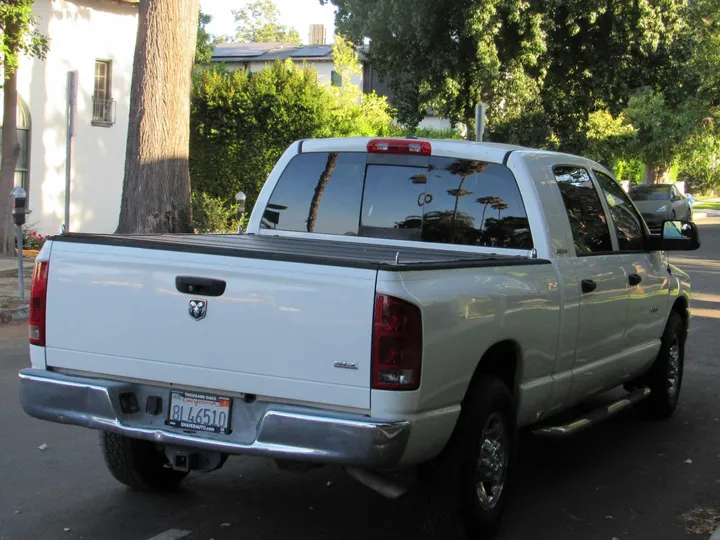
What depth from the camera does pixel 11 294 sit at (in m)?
13.4

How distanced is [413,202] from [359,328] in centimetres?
192


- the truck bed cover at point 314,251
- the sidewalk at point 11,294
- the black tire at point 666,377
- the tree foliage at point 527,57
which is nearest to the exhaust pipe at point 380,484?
the truck bed cover at point 314,251

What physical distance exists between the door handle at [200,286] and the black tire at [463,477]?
4.28 ft

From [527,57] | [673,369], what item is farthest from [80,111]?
[673,369]

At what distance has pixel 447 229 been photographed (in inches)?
228

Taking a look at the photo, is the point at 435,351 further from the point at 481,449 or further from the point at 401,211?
the point at 401,211

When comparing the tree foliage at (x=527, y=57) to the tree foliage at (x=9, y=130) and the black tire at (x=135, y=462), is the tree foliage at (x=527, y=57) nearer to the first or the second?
the tree foliage at (x=9, y=130)

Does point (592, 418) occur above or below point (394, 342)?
below

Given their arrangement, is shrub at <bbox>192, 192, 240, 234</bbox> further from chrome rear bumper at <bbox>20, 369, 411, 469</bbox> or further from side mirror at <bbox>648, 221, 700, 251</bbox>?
chrome rear bumper at <bbox>20, 369, 411, 469</bbox>

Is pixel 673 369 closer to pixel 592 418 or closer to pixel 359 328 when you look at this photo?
pixel 592 418

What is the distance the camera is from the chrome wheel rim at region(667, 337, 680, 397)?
784cm

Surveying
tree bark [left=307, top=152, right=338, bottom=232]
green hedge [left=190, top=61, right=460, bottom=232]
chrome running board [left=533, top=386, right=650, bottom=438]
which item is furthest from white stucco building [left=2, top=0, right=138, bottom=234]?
chrome running board [left=533, top=386, right=650, bottom=438]

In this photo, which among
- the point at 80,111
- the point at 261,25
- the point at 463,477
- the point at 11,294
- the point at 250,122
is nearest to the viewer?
the point at 463,477

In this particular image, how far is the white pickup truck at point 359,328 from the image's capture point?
4.13 metres
